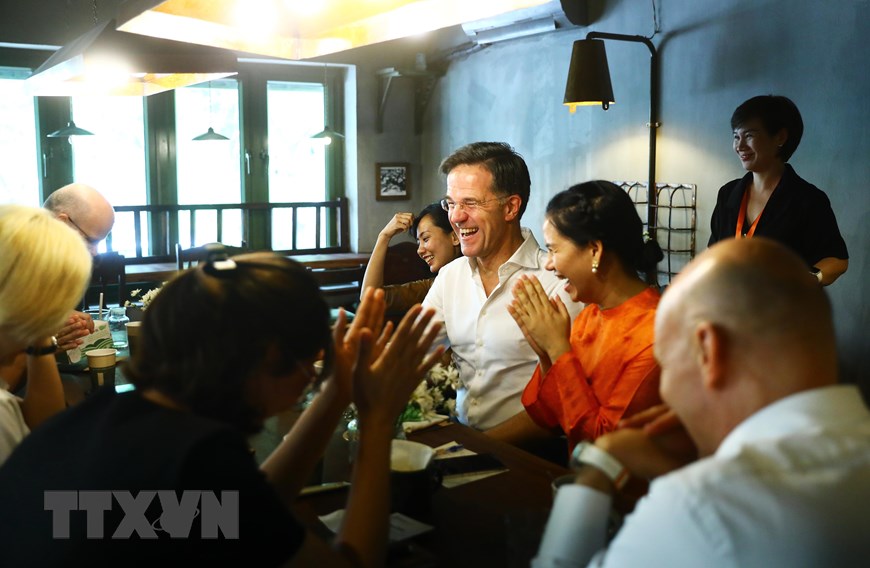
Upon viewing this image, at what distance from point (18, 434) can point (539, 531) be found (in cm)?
104

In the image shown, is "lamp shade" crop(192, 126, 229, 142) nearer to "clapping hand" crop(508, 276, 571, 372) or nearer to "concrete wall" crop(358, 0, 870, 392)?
"concrete wall" crop(358, 0, 870, 392)

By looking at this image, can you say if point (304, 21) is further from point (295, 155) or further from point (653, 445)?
point (295, 155)

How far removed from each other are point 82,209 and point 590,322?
2.47 m

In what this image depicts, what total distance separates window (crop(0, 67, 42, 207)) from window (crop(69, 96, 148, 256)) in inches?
12.1

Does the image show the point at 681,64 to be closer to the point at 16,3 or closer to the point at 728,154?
the point at 728,154

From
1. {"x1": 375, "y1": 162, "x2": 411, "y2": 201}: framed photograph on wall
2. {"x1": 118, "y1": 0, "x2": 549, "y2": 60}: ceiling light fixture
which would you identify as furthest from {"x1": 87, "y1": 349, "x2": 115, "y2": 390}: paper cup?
{"x1": 375, "y1": 162, "x2": 411, "y2": 201}: framed photograph on wall

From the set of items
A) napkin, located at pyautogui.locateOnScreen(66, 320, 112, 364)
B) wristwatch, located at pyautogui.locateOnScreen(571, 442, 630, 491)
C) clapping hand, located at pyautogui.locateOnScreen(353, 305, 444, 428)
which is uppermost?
clapping hand, located at pyautogui.locateOnScreen(353, 305, 444, 428)

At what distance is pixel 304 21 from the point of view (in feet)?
7.71

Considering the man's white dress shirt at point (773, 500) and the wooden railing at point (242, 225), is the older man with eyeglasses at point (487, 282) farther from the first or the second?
the wooden railing at point (242, 225)

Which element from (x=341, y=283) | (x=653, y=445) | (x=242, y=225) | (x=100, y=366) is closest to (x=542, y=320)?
(x=653, y=445)

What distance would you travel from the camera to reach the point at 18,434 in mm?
1564

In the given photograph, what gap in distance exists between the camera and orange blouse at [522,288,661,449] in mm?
1941

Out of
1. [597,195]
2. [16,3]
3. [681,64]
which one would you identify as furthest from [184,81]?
[16,3]

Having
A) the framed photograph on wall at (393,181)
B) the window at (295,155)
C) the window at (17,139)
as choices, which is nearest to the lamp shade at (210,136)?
the window at (295,155)
